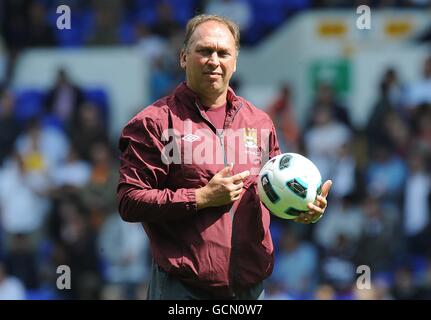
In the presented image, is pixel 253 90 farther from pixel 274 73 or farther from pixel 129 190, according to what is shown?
pixel 129 190

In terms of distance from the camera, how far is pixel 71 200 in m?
14.1

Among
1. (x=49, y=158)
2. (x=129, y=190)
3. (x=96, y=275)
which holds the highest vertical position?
(x=129, y=190)

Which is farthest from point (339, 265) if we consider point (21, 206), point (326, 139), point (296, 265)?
point (21, 206)

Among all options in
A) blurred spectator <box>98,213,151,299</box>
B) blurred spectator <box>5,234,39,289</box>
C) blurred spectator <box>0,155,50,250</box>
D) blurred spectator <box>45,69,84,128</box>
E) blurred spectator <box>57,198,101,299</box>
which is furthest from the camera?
blurred spectator <box>45,69,84,128</box>

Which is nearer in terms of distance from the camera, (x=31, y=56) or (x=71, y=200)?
(x=71, y=200)

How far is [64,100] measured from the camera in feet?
48.9

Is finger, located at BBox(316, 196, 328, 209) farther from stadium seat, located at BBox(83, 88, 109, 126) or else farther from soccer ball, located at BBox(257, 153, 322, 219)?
stadium seat, located at BBox(83, 88, 109, 126)

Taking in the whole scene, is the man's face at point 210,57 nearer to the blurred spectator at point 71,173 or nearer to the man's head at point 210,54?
the man's head at point 210,54

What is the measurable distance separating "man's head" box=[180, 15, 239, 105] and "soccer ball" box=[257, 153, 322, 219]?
551 mm

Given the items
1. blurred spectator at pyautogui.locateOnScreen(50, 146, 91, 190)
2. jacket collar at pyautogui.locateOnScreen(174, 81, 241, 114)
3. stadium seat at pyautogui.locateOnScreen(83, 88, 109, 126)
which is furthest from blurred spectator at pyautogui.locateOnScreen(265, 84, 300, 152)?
jacket collar at pyautogui.locateOnScreen(174, 81, 241, 114)

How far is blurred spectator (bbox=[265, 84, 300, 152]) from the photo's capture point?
1436cm

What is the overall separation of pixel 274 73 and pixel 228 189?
9.66 meters

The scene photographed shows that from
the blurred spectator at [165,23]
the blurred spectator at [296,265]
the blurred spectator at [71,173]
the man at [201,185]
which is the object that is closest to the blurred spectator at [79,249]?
the blurred spectator at [71,173]
